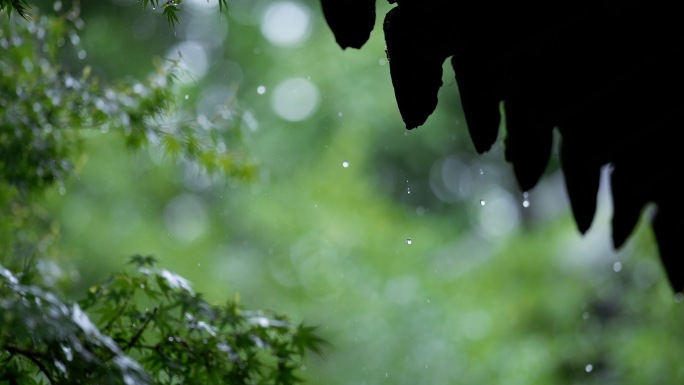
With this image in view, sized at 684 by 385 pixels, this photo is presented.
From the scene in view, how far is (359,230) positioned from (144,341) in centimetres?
441

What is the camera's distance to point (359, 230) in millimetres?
6117

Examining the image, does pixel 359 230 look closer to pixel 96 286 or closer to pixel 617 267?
pixel 617 267

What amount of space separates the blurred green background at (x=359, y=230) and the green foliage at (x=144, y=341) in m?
3.12

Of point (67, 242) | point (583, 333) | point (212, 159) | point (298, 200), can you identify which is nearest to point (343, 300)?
point (298, 200)

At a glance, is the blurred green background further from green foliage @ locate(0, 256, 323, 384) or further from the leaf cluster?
green foliage @ locate(0, 256, 323, 384)

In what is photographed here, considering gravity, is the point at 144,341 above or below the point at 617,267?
below

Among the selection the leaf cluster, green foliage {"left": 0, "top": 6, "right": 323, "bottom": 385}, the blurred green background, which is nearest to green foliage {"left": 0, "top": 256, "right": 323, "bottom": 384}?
green foliage {"left": 0, "top": 6, "right": 323, "bottom": 385}

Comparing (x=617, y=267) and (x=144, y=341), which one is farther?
(x=617, y=267)

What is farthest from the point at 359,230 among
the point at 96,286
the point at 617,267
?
the point at 96,286

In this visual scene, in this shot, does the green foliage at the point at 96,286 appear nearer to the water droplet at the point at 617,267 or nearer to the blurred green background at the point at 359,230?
the blurred green background at the point at 359,230

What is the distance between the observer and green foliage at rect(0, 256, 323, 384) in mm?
1313

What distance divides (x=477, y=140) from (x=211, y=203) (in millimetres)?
6172

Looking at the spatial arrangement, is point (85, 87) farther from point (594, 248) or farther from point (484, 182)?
point (484, 182)

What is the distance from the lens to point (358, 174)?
674 centimetres
